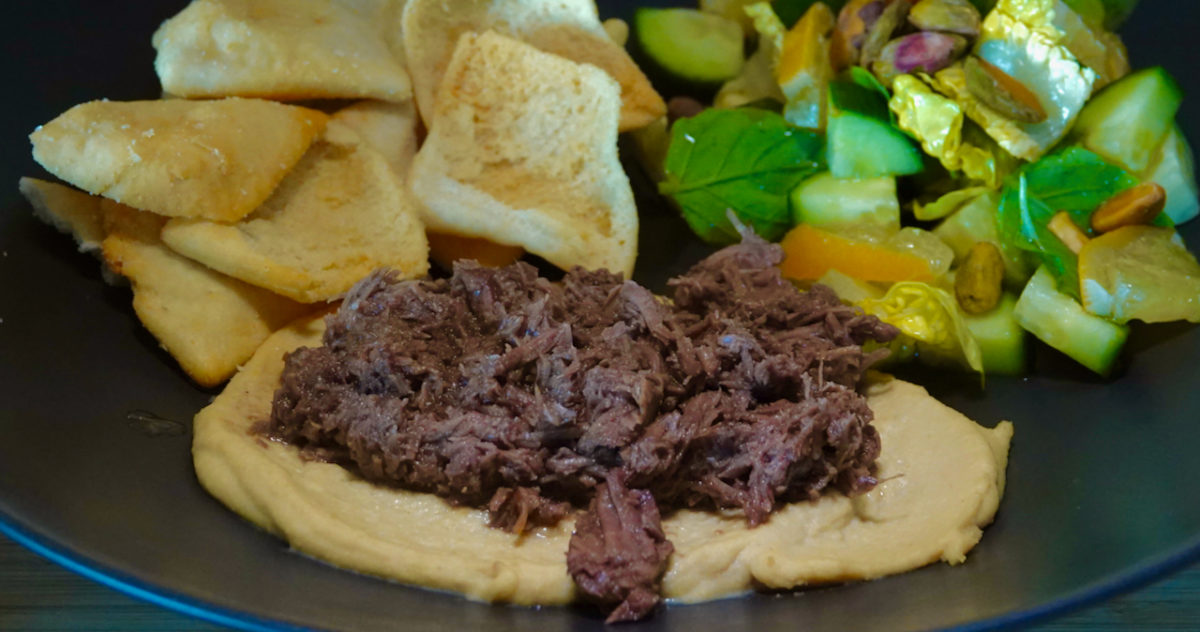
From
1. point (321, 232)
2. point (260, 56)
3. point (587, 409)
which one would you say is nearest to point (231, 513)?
point (587, 409)

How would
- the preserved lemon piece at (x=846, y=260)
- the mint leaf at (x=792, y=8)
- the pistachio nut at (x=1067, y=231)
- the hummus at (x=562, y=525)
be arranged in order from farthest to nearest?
the mint leaf at (x=792, y=8) < the preserved lemon piece at (x=846, y=260) < the pistachio nut at (x=1067, y=231) < the hummus at (x=562, y=525)

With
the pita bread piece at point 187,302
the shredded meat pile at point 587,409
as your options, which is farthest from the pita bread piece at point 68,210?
the shredded meat pile at point 587,409

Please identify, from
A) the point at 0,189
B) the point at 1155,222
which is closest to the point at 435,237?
the point at 0,189

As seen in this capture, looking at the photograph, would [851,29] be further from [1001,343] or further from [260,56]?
[260,56]

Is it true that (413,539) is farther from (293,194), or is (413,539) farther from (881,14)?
(881,14)

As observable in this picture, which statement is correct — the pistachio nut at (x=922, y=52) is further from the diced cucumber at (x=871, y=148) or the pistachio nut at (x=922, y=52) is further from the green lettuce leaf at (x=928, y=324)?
the green lettuce leaf at (x=928, y=324)

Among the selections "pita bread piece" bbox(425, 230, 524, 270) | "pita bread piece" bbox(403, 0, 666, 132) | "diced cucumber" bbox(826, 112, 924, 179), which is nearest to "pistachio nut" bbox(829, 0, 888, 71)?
"diced cucumber" bbox(826, 112, 924, 179)

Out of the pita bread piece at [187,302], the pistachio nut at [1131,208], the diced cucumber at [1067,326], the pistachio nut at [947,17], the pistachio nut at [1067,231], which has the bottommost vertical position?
the diced cucumber at [1067,326]
